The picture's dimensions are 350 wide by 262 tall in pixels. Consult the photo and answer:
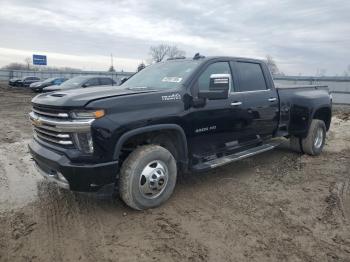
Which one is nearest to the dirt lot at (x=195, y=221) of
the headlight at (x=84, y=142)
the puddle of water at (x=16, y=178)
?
the puddle of water at (x=16, y=178)

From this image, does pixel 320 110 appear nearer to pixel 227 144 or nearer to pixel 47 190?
pixel 227 144

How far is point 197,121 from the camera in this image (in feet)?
15.6

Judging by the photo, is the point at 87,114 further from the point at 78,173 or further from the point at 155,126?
the point at 155,126

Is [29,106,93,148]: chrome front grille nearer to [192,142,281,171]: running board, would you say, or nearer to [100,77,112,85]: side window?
[192,142,281,171]: running board

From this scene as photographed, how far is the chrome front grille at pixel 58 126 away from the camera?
3.80 m

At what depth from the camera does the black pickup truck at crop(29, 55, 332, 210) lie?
3857 mm

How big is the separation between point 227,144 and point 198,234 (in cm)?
187

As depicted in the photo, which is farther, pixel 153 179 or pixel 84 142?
pixel 153 179

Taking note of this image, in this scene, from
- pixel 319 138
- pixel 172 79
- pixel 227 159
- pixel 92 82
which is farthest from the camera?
pixel 92 82

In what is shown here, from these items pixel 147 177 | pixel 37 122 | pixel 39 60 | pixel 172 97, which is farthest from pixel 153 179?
pixel 39 60

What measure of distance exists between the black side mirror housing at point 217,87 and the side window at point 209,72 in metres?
0.26

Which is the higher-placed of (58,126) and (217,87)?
(217,87)

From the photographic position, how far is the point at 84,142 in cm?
384

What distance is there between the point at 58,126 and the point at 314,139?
5.48 m
